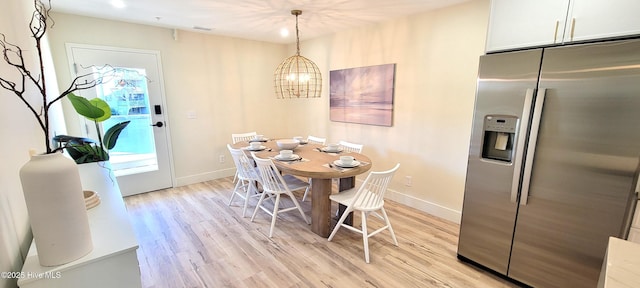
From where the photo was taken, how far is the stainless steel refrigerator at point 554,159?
1537 mm

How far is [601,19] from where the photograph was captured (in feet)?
5.16

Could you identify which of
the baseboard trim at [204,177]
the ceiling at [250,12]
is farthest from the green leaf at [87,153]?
the baseboard trim at [204,177]

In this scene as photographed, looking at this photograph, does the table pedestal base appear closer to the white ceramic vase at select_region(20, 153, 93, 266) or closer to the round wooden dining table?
the round wooden dining table

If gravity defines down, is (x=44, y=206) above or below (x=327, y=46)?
below

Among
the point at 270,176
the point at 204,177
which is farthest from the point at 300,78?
the point at 204,177

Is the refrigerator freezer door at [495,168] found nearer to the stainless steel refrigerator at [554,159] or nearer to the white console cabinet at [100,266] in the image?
the stainless steel refrigerator at [554,159]

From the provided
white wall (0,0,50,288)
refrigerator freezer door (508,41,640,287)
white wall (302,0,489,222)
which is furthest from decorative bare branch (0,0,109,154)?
white wall (302,0,489,222)

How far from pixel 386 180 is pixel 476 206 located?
74cm

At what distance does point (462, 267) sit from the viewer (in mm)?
2275

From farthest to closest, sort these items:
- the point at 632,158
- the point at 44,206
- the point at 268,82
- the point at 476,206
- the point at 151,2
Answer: the point at 268,82 → the point at 151,2 → the point at 476,206 → the point at 632,158 → the point at 44,206

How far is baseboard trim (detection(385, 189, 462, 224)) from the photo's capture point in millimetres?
3083

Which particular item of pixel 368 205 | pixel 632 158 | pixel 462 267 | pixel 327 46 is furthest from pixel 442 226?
pixel 327 46

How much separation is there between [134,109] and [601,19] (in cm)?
477

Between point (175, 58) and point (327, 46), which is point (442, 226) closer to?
point (327, 46)
